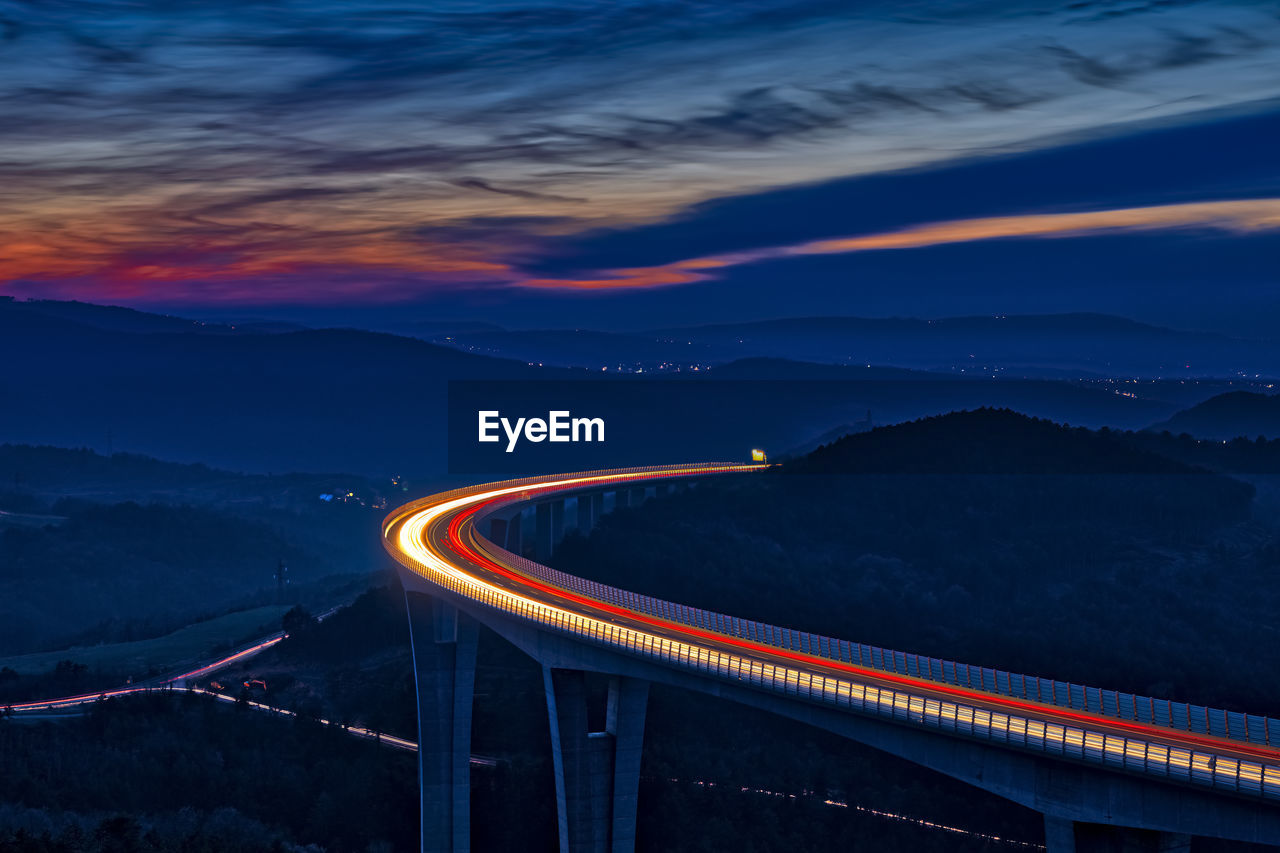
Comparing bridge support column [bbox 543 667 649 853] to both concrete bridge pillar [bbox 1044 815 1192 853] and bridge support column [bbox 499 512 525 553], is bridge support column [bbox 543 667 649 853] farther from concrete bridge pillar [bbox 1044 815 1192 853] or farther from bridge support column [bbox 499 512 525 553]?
bridge support column [bbox 499 512 525 553]

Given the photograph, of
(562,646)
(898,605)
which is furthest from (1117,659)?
(562,646)

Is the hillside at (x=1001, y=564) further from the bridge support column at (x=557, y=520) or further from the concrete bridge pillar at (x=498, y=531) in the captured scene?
the concrete bridge pillar at (x=498, y=531)

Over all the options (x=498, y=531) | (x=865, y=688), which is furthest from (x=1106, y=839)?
(x=498, y=531)

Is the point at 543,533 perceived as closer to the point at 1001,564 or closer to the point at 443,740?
the point at 443,740

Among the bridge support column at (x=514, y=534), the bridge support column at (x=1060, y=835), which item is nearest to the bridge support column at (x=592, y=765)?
the bridge support column at (x=1060, y=835)

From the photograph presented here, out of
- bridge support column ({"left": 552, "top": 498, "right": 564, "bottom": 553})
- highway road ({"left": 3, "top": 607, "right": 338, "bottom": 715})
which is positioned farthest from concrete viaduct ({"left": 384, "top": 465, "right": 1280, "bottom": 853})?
highway road ({"left": 3, "top": 607, "right": 338, "bottom": 715})

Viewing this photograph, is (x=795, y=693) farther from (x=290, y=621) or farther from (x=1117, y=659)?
(x=290, y=621)
